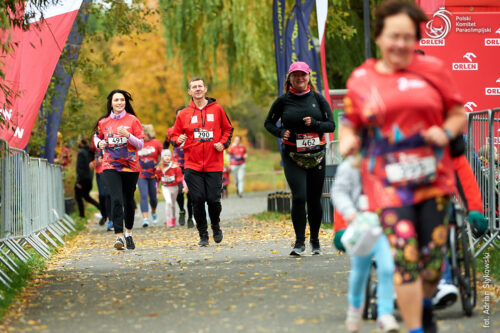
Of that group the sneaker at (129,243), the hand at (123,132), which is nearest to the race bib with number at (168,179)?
the sneaker at (129,243)

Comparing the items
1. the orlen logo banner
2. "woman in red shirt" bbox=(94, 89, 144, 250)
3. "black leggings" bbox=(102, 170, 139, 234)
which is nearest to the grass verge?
"black leggings" bbox=(102, 170, 139, 234)

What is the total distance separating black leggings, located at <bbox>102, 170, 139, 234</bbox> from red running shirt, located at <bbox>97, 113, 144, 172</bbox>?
0.09 meters

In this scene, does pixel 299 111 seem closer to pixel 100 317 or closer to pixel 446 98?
pixel 100 317

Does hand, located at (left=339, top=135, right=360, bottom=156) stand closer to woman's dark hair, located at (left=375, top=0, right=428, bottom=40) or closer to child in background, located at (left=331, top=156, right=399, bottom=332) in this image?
child in background, located at (left=331, top=156, right=399, bottom=332)

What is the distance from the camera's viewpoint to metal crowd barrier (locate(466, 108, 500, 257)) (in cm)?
963

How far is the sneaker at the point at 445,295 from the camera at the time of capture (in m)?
6.23

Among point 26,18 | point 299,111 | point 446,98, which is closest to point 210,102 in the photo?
point 299,111

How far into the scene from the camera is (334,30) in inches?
910

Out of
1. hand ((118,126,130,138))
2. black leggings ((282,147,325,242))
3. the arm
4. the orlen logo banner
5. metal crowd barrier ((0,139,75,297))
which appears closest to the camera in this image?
metal crowd barrier ((0,139,75,297))

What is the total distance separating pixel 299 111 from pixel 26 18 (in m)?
3.27

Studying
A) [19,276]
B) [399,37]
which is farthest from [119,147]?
[399,37]

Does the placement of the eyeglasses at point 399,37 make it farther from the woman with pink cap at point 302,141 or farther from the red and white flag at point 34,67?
the red and white flag at point 34,67

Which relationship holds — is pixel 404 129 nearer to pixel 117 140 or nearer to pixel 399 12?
pixel 399 12

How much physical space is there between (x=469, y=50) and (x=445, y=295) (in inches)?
320
